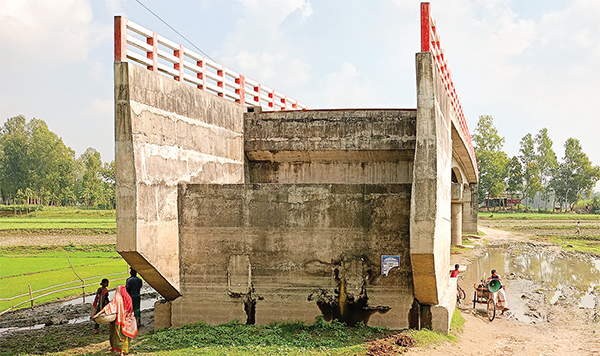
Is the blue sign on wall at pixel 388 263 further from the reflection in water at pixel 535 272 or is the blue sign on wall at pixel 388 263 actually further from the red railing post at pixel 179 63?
the reflection in water at pixel 535 272

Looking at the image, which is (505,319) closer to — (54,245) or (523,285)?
(523,285)

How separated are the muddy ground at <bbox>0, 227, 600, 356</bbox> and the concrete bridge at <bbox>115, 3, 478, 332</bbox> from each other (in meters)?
1.05

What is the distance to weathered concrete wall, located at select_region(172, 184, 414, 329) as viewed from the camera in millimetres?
10133

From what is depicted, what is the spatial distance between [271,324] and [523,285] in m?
13.2

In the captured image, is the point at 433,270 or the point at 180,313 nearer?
the point at 433,270

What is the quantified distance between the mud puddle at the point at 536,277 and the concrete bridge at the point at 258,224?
6.09 metres

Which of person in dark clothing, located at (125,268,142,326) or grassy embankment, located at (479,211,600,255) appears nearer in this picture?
person in dark clothing, located at (125,268,142,326)

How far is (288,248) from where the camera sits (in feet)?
34.0

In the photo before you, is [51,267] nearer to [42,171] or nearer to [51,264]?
[51,264]

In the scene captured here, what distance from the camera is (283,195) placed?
10.4 m

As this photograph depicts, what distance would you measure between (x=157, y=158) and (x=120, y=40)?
89.1 inches

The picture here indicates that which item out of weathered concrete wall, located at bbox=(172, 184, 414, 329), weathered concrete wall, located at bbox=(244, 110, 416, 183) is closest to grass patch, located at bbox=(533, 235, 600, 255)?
weathered concrete wall, located at bbox=(244, 110, 416, 183)

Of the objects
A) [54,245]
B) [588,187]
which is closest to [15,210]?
[54,245]

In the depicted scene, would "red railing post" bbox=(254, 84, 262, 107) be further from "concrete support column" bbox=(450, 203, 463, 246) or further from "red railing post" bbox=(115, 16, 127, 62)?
"concrete support column" bbox=(450, 203, 463, 246)
